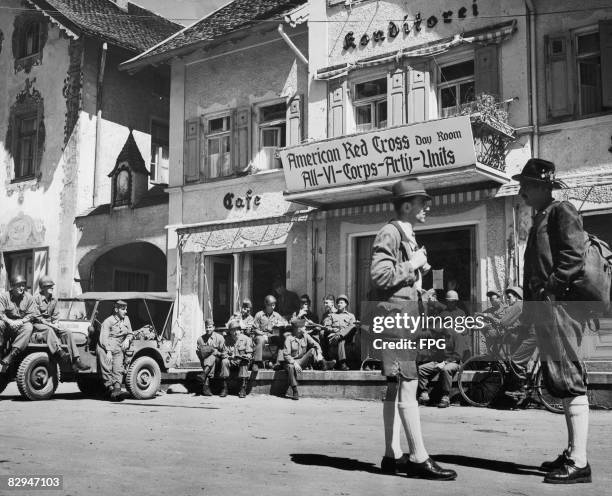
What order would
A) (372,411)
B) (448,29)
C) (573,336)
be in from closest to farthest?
(573,336) < (372,411) < (448,29)

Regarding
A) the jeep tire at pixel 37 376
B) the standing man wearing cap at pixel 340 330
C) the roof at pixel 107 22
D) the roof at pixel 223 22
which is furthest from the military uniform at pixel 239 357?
the roof at pixel 107 22

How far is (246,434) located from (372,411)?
3.60 metres

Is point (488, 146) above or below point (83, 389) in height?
above

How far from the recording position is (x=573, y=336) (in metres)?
5.18

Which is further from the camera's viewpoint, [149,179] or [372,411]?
[149,179]

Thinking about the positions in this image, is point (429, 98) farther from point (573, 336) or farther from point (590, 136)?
point (573, 336)

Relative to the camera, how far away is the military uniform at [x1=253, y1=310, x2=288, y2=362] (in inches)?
597

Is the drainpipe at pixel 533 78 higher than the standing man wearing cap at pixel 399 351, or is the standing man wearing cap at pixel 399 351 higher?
the drainpipe at pixel 533 78

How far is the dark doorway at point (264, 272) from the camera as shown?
757 inches

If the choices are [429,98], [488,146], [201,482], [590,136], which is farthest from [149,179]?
[201,482]

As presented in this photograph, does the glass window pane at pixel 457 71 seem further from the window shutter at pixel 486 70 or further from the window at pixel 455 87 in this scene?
the window shutter at pixel 486 70

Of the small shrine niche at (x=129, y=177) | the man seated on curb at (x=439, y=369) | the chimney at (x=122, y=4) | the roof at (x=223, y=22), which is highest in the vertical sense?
the chimney at (x=122, y=4)

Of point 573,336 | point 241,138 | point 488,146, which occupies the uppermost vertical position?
point 241,138

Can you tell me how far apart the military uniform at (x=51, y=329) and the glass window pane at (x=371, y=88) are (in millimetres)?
8240
